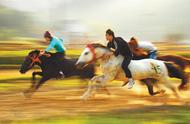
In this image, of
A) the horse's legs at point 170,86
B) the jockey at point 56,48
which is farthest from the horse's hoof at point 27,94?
the horse's legs at point 170,86

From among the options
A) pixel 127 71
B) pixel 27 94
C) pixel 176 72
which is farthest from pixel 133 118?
pixel 27 94

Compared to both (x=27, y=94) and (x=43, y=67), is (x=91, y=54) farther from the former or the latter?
(x=27, y=94)

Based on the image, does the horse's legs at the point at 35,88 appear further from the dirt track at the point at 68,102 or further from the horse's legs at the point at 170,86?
the horse's legs at the point at 170,86

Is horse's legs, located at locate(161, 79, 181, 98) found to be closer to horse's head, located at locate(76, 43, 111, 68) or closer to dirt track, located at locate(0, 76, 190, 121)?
dirt track, located at locate(0, 76, 190, 121)

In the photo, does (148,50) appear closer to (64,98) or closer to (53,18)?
(64,98)

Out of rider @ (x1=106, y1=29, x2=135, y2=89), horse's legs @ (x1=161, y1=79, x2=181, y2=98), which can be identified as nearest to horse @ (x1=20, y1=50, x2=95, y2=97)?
rider @ (x1=106, y1=29, x2=135, y2=89)

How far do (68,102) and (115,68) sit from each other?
1649 mm

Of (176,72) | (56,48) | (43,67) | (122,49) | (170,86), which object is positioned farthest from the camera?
(43,67)

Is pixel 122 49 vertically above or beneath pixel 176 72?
above

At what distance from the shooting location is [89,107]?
531 inches

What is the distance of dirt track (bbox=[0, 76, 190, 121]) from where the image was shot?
12672 mm

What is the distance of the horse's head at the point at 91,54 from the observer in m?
13.5

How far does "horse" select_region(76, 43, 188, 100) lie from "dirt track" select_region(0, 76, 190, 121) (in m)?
0.52

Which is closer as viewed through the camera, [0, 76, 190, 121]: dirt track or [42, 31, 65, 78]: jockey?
[0, 76, 190, 121]: dirt track
